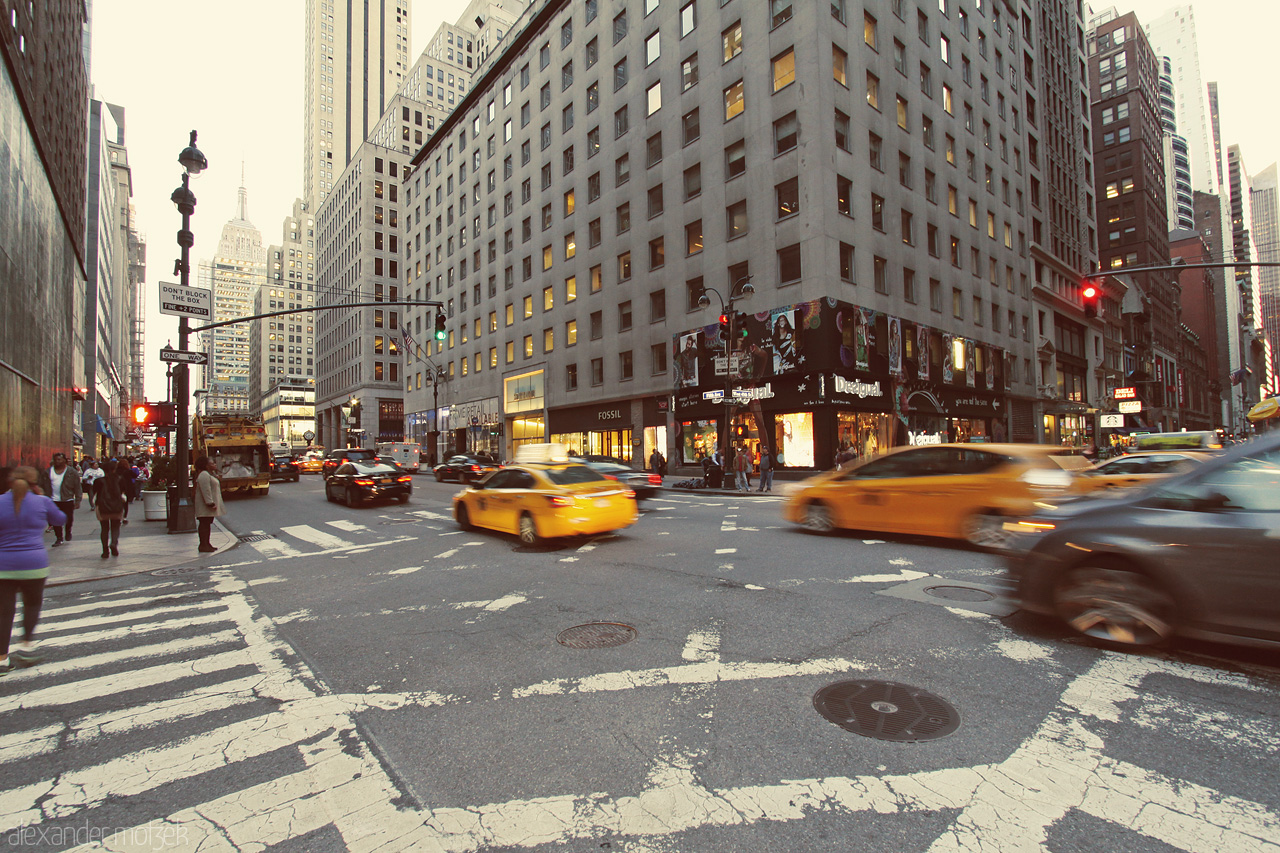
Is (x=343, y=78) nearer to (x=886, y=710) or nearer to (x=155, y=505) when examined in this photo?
(x=155, y=505)

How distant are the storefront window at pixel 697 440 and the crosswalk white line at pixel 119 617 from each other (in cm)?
2424

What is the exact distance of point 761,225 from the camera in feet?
91.4

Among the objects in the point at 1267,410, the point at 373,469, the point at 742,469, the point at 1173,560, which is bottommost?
the point at 742,469

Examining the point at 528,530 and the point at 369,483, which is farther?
the point at 369,483

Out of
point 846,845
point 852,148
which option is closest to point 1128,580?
point 846,845

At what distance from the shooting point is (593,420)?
38.1 meters

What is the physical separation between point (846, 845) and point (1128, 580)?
3.73m

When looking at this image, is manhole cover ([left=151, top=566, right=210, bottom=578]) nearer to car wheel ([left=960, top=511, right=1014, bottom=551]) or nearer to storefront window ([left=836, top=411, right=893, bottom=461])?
car wheel ([left=960, top=511, right=1014, bottom=551])

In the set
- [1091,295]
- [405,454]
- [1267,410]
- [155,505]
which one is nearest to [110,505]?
[155,505]

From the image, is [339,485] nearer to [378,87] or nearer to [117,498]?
[117,498]

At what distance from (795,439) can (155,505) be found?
2354 cm

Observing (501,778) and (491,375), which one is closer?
(501,778)

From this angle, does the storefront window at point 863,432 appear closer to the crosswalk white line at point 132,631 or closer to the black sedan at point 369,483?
the black sedan at point 369,483

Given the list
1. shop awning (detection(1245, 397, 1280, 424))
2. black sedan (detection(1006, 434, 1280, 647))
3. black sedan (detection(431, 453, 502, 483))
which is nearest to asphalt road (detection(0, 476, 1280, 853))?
black sedan (detection(1006, 434, 1280, 647))
